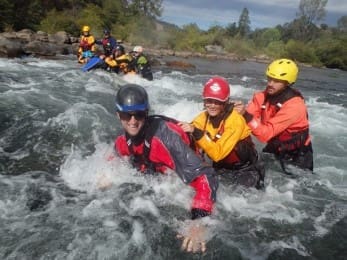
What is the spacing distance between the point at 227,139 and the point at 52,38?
30907 millimetres

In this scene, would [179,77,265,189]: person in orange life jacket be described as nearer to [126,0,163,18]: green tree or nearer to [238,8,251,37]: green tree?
[126,0,163,18]: green tree

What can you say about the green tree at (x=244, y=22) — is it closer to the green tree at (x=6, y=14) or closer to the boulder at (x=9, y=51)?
the green tree at (x=6, y=14)

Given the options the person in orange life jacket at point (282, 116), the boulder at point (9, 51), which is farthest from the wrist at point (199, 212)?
the boulder at point (9, 51)

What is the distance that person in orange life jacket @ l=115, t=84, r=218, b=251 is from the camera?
3531mm

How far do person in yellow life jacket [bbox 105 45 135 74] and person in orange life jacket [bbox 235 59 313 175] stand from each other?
10.6m

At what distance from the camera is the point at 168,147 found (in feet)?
12.1

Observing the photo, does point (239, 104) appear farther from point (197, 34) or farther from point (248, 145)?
point (197, 34)

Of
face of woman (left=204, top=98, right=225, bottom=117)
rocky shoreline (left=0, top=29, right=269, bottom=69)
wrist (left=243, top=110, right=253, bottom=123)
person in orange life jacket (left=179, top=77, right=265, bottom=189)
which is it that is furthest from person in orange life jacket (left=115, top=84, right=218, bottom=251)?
rocky shoreline (left=0, top=29, right=269, bottom=69)

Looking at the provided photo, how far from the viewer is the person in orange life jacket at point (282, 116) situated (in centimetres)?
542

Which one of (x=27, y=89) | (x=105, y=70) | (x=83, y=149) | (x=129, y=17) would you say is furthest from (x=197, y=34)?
(x=83, y=149)

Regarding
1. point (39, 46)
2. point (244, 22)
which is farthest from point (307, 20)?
point (39, 46)

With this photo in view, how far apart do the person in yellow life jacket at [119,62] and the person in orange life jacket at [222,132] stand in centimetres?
1161

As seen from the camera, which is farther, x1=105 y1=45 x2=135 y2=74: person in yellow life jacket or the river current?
x1=105 y1=45 x2=135 y2=74: person in yellow life jacket

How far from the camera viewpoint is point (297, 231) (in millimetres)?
4371
